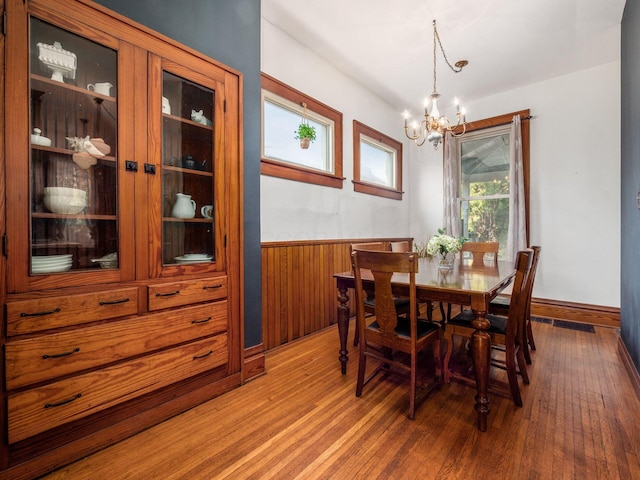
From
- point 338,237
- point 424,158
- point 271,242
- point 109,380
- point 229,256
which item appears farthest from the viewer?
point 424,158

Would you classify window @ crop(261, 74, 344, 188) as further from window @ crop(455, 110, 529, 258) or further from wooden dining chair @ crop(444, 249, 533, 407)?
window @ crop(455, 110, 529, 258)

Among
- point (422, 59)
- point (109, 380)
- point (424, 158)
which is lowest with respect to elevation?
point (109, 380)

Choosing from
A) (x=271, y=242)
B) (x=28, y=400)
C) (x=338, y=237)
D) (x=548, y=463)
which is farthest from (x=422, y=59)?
(x=28, y=400)

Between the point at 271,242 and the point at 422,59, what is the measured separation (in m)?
2.67

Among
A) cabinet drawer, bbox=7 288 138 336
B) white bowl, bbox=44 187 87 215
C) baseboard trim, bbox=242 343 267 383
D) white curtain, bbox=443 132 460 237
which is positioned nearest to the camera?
cabinet drawer, bbox=7 288 138 336

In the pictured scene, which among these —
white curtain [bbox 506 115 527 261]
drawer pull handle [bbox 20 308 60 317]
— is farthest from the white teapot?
white curtain [bbox 506 115 527 261]

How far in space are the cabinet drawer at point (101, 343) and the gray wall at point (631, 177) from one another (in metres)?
3.04

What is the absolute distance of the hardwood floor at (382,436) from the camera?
1363mm

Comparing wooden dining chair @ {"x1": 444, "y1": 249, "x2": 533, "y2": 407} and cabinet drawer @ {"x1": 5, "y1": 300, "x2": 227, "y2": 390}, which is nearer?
cabinet drawer @ {"x1": 5, "y1": 300, "x2": 227, "y2": 390}

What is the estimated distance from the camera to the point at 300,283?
3.03m

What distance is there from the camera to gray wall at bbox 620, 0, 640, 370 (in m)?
2.21

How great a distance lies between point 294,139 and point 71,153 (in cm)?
202

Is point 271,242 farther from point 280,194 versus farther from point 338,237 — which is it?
point 338,237

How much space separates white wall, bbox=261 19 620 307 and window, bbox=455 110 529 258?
0.49ft
